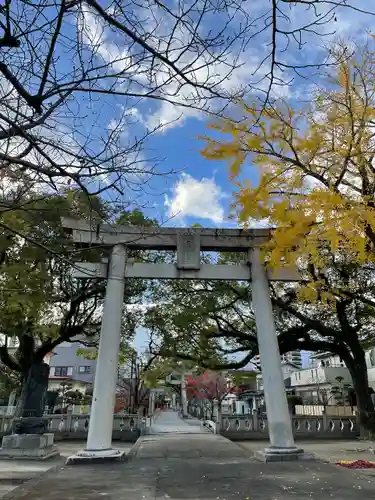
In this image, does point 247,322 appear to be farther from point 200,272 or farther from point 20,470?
point 20,470

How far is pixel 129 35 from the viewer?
8.46 ft

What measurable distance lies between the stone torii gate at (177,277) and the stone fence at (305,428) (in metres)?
7.54

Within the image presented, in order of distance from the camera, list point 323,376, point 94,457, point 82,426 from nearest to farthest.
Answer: point 94,457 < point 82,426 < point 323,376

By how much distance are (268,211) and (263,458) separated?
183 inches

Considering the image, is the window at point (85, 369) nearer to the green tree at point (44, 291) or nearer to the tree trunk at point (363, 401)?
the green tree at point (44, 291)

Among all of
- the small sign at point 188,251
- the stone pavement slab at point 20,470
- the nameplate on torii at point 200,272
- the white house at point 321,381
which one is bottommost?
the stone pavement slab at point 20,470

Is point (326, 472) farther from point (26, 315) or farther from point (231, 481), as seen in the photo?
point (26, 315)

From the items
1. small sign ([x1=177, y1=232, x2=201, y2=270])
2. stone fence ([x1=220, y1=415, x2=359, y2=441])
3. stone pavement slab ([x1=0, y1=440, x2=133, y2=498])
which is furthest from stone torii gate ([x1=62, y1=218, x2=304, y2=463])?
stone fence ([x1=220, y1=415, x2=359, y2=441])

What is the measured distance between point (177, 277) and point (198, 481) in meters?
4.34

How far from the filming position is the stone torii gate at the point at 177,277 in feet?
24.2

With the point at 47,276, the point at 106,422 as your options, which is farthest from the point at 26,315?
the point at 106,422

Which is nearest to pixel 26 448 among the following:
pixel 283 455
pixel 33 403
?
pixel 33 403

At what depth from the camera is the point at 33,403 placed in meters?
11.1

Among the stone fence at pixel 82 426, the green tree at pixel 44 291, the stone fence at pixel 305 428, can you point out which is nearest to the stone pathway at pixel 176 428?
the stone fence at pixel 82 426
